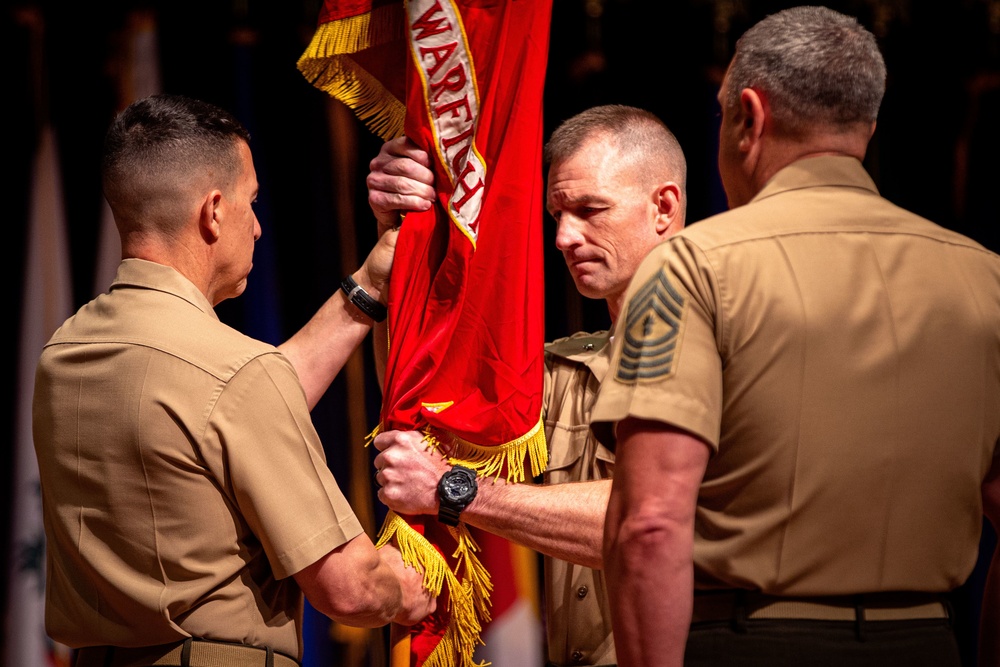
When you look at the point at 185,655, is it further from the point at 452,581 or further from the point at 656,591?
the point at 656,591

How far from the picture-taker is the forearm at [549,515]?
1.95 metres

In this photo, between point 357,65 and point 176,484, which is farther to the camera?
point 357,65

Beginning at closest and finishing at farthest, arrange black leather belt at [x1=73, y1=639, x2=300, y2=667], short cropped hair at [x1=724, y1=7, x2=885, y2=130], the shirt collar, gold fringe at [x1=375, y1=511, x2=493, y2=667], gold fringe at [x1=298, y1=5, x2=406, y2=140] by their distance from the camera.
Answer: short cropped hair at [x1=724, y1=7, x2=885, y2=130] → black leather belt at [x1=73, y1=639, x2=300, y2=667] → the shirt collar → gold fringe at [x1=375, y1=511, x2=493, y2=667] → gold fringe at [x1=298, y1=5, x2=406, y2=140]

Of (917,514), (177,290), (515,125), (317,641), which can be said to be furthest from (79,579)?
(317,641)

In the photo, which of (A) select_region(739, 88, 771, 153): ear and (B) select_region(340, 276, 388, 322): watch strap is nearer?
(A) select_region(739, 88, 771, 153): ear

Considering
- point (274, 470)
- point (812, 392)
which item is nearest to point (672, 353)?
point (812, 392)

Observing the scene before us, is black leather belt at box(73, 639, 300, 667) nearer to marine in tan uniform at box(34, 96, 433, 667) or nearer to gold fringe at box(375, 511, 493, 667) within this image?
marine in tan uniform at box(34, 96, 433, 667)

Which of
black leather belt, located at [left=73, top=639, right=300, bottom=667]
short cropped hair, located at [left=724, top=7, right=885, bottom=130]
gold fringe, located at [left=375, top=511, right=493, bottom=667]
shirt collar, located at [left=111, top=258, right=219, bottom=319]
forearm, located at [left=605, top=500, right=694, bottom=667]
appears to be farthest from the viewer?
gold fringe, located at [left=375, top=511, right=493, bottom=667]

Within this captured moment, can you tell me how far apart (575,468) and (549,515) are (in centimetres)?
21

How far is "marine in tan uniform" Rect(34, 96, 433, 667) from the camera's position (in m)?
1.63

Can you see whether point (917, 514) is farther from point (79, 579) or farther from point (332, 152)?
point (332, 152)

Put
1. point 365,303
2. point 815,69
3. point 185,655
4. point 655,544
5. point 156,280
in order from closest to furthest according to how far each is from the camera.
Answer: point 655,544
point 815,69
point 185,655
point 156,280
point 365,303

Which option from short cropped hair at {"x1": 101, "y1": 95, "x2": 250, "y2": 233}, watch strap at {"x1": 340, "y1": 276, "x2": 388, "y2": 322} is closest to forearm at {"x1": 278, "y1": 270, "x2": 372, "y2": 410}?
watch strap at {"x1": 340, "y1": 276, "x2": 388, "y2": 322}

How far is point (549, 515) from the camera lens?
197cm
